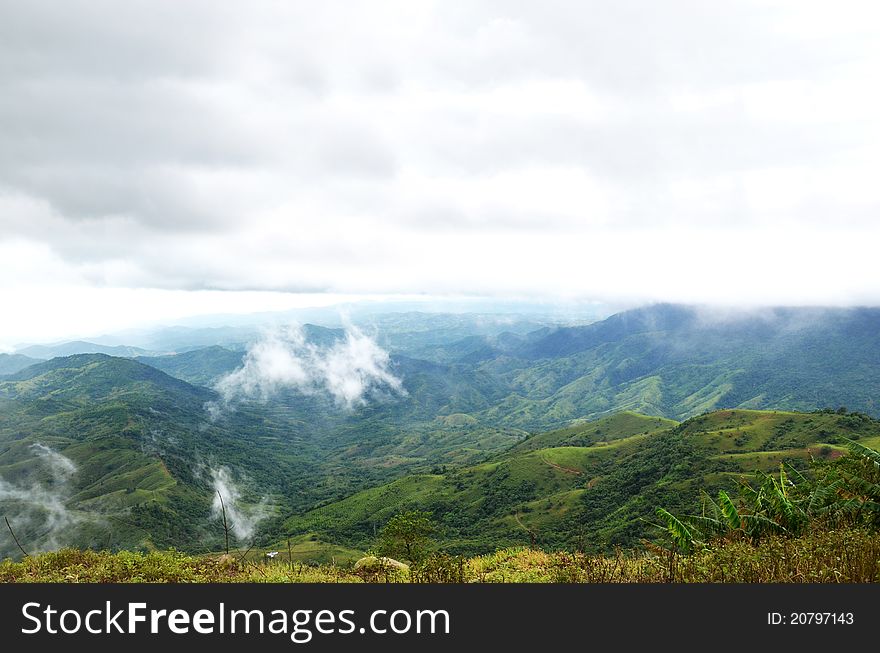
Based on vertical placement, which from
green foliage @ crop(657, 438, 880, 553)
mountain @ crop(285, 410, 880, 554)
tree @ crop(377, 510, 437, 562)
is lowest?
mountain @ crop(285, 410, 880, 554)

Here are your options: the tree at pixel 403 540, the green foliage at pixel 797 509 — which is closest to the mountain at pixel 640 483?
the green foliage at pixel 797 509

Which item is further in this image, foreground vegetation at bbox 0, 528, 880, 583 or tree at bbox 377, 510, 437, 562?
tree at bbox 377, 510, 437, 562

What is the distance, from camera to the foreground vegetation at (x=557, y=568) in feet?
31.1

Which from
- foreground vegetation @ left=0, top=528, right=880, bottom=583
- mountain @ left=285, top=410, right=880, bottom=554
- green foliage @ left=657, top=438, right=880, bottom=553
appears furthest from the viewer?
mountain @ left=285, top=410, right=880, bottom=554

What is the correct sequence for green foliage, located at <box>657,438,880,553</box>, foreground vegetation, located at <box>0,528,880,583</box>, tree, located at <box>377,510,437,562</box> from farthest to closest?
tree, located at <box>377,510,437,562</box>
green foliage, located at <box>657,438,880,553</box>
foreground vegetation, located at <box>0,528,880,583</box>

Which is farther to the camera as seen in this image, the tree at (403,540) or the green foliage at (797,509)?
the tree at (403,540)

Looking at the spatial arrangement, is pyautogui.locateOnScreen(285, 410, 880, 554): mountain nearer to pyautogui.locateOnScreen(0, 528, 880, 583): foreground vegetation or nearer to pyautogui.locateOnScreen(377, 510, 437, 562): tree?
pyautogui.locateOnScreen(377, 510, 437, 562): tree

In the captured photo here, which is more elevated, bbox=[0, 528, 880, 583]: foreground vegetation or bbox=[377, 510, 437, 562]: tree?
bbox=[0, 528, 880, 583]: foreground vegetation

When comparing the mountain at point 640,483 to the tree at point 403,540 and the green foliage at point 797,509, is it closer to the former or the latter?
the green foliage at point 797,509

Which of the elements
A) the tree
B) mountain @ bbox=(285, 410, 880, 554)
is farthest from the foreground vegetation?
mountain @ bbox=(285, 410, 880, 554)

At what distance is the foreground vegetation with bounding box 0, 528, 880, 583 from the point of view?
31.1ft

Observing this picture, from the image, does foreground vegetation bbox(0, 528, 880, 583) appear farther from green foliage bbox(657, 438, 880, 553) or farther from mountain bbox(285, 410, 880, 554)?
mountain bbox(285, 410, 880, 554)
